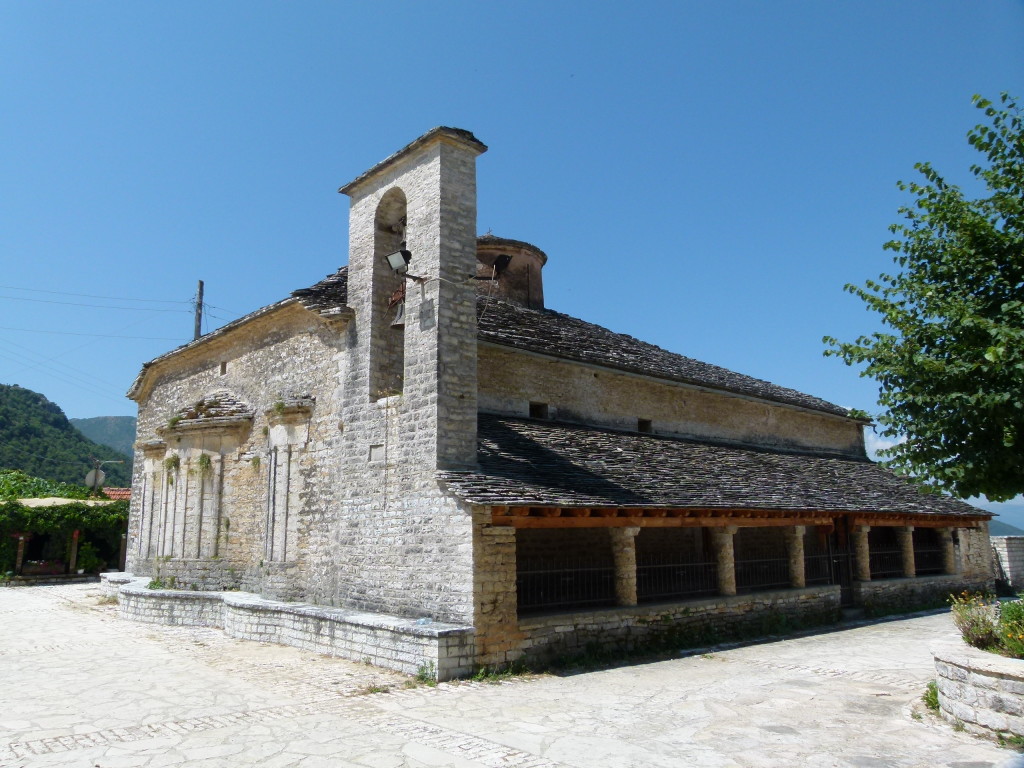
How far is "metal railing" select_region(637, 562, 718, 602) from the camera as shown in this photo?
1245 cm

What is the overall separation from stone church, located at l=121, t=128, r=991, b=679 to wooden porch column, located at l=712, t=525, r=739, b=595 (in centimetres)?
5

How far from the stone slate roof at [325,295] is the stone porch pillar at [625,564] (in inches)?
227

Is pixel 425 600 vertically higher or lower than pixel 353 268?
lower

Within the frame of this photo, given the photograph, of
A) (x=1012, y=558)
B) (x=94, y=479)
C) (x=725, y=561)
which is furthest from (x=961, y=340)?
(x=94, y=479)

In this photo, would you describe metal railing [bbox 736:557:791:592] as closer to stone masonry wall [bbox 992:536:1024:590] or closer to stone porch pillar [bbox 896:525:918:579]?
stone porch pillar [bbox 896:525:918:579]

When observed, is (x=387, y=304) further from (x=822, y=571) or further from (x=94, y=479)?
(x=94, y=479)

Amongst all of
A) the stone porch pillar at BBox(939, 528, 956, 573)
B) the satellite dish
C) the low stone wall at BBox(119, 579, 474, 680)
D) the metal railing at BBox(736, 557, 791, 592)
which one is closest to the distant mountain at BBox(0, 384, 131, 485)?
the satellite dish

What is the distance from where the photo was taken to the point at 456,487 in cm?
942

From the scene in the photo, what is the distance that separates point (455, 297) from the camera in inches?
416

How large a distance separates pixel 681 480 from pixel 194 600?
900 cm

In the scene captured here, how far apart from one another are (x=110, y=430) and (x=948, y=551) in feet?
456

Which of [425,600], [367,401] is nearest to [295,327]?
[367,401]

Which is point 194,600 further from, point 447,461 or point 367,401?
point 447,461

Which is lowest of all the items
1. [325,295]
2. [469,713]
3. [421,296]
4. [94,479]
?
[469,713]
